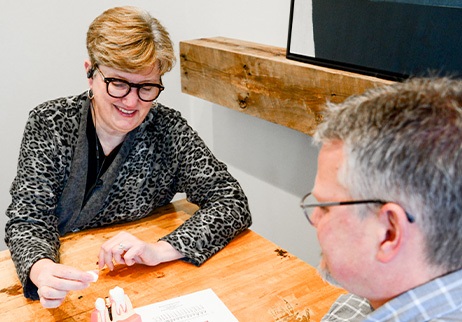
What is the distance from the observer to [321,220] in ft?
3.03

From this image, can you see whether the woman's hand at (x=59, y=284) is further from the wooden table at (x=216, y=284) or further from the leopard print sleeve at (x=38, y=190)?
the leopard print sleeve at (x=38, y=190)

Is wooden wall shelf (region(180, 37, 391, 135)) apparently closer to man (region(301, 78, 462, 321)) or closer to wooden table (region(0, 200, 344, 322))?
wooden table (region(0, 200, 344, 322))

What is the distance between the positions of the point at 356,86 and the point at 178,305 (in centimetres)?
100

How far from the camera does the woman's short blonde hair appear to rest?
5.40 ft

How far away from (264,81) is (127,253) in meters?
1.05

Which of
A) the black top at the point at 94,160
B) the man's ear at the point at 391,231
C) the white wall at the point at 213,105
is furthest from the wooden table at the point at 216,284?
the white wall at the point at 213,105

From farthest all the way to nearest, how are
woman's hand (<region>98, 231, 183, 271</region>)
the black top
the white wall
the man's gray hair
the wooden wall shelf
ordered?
the white wall
the wooden wall shelf
the black top
woman's hand (<region>98, 231, 183, 271</region>)
the man's gray hair

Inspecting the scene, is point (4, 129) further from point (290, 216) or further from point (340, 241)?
point (340, 241)

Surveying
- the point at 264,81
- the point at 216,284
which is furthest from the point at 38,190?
the point at 264,81

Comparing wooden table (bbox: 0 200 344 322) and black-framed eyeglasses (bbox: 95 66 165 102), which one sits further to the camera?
black-framed eyeglasses (bbox: 95 66 165 102)

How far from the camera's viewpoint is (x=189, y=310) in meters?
1.34

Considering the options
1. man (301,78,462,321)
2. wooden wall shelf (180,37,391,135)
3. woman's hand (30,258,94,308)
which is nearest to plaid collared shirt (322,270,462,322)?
man (301,78,462,321)

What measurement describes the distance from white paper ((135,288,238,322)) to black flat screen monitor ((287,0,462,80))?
0.95 m

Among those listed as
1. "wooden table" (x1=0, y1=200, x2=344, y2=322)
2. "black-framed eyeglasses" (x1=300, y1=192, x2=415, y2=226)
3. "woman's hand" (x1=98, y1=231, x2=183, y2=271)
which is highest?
"black-framed eyeglasses" (x1=300, y1=192, x2=415, y2=226)
